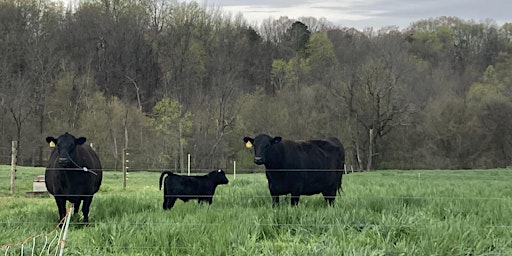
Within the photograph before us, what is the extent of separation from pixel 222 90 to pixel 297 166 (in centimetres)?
4341

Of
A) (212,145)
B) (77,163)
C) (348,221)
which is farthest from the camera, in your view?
(212,145)

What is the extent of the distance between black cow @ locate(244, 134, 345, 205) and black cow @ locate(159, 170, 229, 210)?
1261 mm

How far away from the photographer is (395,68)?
2250 inches

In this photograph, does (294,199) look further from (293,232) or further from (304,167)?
(293,232)

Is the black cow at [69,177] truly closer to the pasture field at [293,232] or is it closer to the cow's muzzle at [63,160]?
the cow's muzzle at [63,160]

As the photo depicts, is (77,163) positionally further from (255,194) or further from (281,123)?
(281,123)

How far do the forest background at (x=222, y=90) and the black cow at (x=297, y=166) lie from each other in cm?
2889

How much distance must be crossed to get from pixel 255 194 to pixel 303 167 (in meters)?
1.18

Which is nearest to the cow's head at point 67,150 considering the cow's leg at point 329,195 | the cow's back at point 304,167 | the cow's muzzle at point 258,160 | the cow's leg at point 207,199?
the cow's leg at point 207,199

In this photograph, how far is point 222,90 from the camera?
5450 centimetres

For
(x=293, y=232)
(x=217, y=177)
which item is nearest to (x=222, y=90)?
(x=217, y=177)

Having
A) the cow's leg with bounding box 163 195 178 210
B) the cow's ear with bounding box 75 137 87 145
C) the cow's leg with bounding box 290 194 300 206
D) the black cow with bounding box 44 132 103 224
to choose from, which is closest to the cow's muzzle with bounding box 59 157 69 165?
the black cow with bounding box 44 132 103 224

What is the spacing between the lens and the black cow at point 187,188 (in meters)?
11.1

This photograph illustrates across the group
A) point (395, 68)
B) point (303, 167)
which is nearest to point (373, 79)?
point (395, 68)
